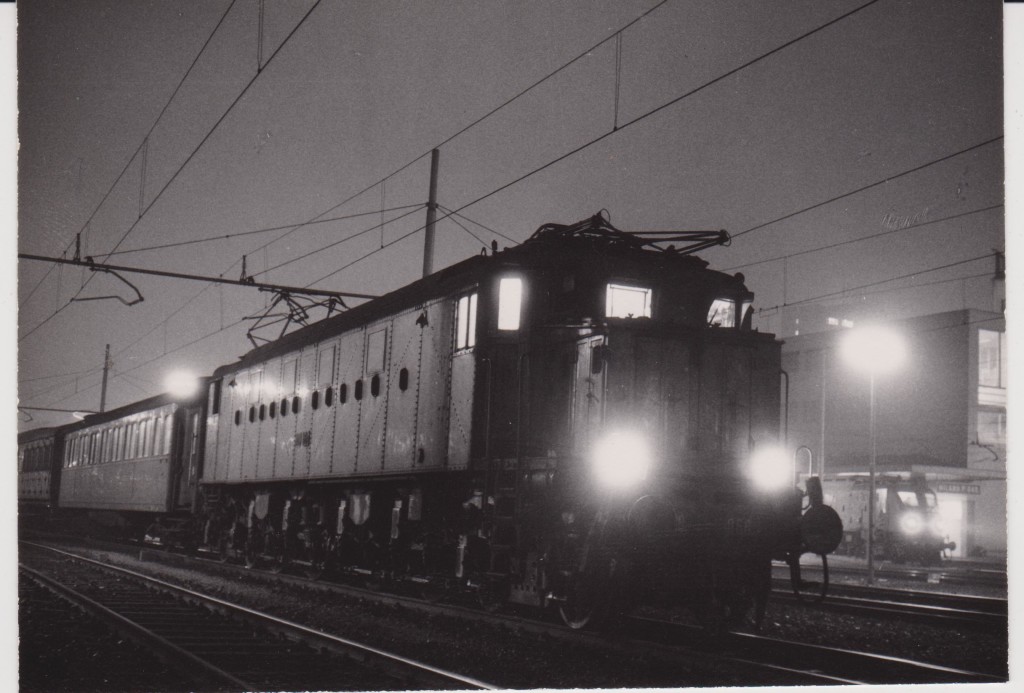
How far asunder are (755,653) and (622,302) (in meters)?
3.17

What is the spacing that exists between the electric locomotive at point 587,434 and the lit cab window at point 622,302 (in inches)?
0.5

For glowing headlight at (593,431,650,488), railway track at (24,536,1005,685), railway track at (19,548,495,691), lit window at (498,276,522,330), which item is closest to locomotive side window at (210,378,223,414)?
railway track at (19,548,495,691)

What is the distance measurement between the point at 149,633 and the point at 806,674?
485 cm

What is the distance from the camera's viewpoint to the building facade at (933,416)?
10.4m

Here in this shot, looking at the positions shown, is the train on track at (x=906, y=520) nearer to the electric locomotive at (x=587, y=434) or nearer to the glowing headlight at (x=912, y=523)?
the glowing headlight at (x=912, y=523)

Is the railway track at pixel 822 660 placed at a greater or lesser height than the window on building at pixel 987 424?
lesser

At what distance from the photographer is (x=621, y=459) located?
26.0ft

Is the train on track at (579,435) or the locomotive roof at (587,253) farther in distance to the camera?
the locomotive roof at (587,253)

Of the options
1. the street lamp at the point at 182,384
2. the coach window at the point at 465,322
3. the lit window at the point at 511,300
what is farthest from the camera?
the street lamp at the point at 182,384

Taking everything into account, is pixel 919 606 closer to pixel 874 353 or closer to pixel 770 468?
pixel 770 468

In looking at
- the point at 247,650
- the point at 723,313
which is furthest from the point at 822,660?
the point at 247,650

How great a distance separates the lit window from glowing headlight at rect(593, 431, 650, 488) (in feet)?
5.15

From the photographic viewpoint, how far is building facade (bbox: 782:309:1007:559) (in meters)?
10.4

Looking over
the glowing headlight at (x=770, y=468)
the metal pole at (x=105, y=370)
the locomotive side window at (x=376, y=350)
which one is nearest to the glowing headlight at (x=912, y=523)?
the glowing headlight at (x=770, y=468)
